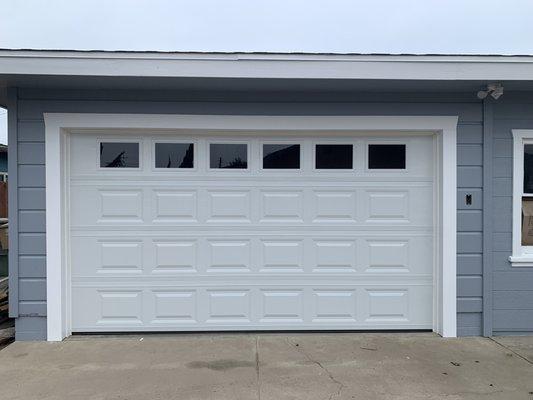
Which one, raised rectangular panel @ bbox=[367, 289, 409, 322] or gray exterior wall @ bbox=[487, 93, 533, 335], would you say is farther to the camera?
raised rectangular panel @ bbox=[367, 289, 409, 322]

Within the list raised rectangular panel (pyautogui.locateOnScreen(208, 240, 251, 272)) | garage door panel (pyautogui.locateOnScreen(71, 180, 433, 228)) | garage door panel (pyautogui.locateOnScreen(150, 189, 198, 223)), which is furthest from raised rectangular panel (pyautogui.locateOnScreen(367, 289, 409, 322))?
garage door panel (pyautogui.locateOnScreen(150, 189, 198, 223))

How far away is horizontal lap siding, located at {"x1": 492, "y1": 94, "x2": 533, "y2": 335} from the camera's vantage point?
5.02 m

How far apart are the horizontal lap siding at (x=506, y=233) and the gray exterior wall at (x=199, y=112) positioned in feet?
0.55

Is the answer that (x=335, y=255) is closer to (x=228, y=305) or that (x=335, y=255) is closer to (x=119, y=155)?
(x=228, y=305)

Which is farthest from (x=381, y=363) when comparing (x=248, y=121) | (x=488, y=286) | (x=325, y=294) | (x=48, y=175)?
(x=48, y=175)

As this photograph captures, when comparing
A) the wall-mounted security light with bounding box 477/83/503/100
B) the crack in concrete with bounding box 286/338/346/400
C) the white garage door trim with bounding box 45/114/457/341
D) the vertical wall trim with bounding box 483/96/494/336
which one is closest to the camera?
the crack in concrete with bounding box 286/338/346/400

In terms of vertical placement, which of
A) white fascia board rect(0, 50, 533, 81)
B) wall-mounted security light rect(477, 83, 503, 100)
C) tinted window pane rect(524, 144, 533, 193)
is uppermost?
white fascia board rect(0, 50, 533, 81)

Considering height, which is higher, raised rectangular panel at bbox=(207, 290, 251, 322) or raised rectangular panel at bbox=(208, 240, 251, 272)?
raised rectangular panel at bbox=(208, 240, 251, 272)

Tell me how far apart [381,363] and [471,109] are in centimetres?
294

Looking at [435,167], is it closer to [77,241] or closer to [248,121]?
[248,121]

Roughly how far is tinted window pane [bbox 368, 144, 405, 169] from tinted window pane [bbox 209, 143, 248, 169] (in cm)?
145

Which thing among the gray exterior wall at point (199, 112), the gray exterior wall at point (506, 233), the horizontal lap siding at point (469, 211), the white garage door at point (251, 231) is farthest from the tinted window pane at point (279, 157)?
the gray exterior wall at point (506, 233)

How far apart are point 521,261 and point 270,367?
3093mm

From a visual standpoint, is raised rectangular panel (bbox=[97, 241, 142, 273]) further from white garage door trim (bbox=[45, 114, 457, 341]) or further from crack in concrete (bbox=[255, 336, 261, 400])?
crack in concrete (bbox=[255, 336, 261, 400])
